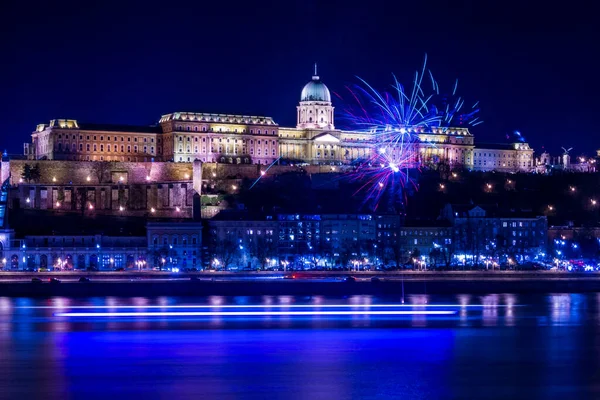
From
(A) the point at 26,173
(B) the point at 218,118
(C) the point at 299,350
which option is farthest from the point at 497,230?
(C) the point at 299,350

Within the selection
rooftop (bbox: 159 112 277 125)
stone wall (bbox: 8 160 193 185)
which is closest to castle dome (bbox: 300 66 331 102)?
rooftop (bbox: 159 112 277 125)

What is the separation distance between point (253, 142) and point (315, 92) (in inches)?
513

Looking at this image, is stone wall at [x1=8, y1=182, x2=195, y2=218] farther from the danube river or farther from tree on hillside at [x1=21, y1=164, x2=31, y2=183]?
the danube river

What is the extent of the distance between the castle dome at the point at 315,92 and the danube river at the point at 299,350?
226 feet

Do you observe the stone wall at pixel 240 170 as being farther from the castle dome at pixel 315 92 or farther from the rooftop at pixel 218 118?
the castle dome at pixel 315 92

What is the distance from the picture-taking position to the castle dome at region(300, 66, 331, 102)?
331ft

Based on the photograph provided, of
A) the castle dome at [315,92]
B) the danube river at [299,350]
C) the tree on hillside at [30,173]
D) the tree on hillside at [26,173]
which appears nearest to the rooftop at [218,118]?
the castle dome at [315,92]

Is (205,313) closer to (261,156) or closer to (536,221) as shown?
(536,221)

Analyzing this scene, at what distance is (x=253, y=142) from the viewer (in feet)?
297

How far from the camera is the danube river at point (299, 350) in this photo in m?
19.0

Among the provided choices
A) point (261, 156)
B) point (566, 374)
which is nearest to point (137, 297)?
point (566, 374)

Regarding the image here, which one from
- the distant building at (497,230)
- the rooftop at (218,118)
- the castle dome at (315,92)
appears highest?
the castle dome at (315,92)

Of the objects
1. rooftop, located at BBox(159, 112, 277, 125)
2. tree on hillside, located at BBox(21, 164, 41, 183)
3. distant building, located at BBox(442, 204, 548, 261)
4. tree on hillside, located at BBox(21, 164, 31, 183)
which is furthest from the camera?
rooftop, located at BBox(159, 112, 277, 125)

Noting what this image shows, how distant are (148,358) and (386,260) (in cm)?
3562
